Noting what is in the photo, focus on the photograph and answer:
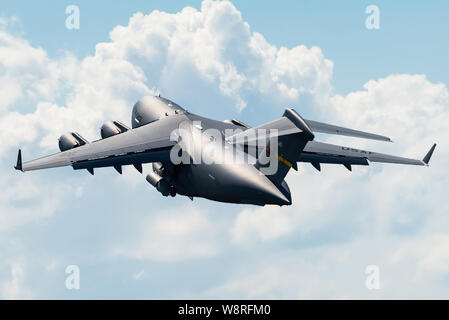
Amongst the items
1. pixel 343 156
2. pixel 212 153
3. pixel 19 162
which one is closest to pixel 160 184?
pixel 212 153

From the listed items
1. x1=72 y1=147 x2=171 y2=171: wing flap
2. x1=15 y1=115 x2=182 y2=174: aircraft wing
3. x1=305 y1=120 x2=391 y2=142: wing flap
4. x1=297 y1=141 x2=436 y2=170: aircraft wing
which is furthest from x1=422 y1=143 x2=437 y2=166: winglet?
x1=72 y1=147 x2=171 y2=171: wing flap

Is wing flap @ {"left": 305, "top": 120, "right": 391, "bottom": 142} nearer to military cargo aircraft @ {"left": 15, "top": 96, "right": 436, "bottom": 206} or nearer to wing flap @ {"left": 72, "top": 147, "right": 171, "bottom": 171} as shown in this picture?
military cargo aircraft @ {"left": 15, "top": 96, "right": 436, "bottom": 206}

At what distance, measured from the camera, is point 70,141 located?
32906mm

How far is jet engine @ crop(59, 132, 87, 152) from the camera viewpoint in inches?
1287

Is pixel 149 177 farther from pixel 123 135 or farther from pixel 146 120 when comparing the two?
pixel 146 120

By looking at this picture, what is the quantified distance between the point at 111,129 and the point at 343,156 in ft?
46.3

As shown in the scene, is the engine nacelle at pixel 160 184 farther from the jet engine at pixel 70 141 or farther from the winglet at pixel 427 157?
the winglet at pixel 427 157

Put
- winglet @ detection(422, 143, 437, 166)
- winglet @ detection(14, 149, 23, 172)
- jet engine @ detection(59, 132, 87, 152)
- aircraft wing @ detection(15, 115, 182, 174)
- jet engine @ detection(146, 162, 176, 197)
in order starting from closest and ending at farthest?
winglet @ detection(14, 149, 23, 172), aircraft wing @ detection(15, 115, 182, 174), jet engine @ detection(146, 162, 176, 197), jet engine @ detection(59, 132, 87, 152), winglet @ detection(422, 143, 437, 166)

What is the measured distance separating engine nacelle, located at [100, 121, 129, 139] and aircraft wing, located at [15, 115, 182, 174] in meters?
2.22

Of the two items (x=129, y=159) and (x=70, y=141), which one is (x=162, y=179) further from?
(x=70, y=141)

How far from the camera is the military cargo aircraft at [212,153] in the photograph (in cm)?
2395

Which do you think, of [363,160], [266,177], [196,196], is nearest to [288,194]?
[266,177]

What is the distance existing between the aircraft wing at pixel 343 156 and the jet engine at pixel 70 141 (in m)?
12.6

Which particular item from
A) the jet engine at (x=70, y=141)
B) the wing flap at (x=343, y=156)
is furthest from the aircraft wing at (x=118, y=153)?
the wing flap at (x=343, y=156)
